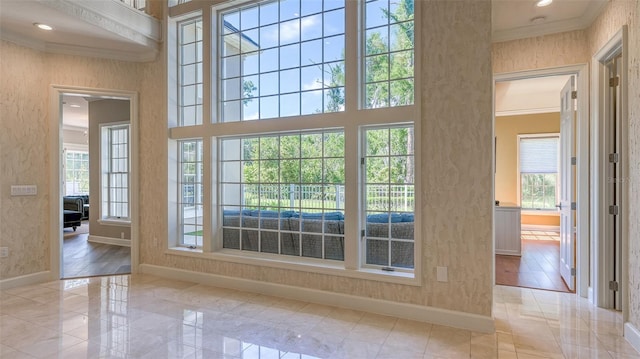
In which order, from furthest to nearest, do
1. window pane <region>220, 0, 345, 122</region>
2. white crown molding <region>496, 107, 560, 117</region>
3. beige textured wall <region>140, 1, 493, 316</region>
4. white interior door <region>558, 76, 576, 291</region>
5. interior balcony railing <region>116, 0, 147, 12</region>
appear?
white crown molding <region>496, 107, 560, 117</region> < interior balcony railing <region>116, 0, 147, 12</region> < white interior door <region>558, 76, 576, 291</region> < window pane <region>220, 0, 345, 122</region> < beige textured wall <region>140, 1, 493, 316</region>

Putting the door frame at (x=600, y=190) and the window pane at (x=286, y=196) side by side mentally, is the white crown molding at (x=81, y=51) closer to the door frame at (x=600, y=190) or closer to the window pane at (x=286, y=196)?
the window pane at (x=286, y=196)

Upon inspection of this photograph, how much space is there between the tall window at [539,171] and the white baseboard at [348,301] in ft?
21.5

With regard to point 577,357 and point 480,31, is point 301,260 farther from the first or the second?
point 480,31

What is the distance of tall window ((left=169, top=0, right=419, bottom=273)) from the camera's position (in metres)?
3.21

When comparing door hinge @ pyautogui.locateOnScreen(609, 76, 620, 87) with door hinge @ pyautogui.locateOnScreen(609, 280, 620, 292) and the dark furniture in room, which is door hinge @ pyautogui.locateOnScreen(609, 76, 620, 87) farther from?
the dark furniture in room

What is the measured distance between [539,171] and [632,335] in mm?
6393

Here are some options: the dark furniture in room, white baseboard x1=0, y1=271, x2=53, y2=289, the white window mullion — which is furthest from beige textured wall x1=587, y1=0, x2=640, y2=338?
the dark furniture in room

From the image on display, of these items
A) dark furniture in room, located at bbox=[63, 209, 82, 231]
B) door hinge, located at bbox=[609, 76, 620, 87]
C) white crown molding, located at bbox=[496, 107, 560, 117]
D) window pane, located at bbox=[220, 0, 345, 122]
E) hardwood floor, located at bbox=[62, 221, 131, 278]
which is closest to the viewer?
door hinge, located at bbox=[609, 76, 620, 87]

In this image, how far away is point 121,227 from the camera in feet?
21.2

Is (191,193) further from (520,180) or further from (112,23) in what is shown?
(520,180)

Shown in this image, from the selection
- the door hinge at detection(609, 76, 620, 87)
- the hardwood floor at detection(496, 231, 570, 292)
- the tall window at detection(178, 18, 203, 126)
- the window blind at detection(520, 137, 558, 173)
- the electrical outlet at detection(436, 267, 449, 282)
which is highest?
the tall window at detection(178, 18, 203, 126)

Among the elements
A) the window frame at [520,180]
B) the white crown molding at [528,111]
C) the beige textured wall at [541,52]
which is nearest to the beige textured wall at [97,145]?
the beige textured wall at [541,52]

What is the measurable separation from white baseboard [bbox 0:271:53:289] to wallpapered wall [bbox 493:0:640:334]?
6.04 metres

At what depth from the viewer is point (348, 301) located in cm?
323
